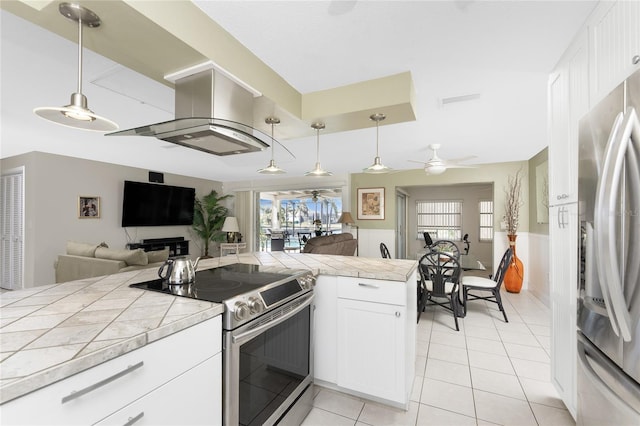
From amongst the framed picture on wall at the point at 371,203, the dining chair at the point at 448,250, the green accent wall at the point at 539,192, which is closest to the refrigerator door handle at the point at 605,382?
the dining chair at the point at 448,250

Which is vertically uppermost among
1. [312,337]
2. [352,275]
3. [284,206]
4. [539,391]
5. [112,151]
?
[112,151]

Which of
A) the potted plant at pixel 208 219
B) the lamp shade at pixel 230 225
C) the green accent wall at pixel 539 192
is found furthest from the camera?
the lamp shade at pixel 230 225

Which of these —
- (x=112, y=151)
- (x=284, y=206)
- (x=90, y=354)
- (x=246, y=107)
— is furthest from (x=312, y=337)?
(x=284, y=206)

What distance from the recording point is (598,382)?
117 centimetres

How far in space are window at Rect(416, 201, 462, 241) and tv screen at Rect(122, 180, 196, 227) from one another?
21.2 ft

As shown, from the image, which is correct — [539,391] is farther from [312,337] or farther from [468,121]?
[468,121]

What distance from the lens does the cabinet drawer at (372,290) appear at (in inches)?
69.9

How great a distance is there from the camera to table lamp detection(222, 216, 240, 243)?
7285 millimetres

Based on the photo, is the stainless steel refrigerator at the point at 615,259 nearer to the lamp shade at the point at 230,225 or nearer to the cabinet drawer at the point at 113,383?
the cabinet drawer at the point at 113,383

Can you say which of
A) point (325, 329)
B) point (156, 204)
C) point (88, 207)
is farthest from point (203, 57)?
point (156, 204)

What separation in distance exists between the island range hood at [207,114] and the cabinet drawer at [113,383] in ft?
3.49

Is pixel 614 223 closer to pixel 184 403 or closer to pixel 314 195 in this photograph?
pixel 184 403

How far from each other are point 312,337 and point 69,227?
17.0ft

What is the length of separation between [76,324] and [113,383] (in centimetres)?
29
